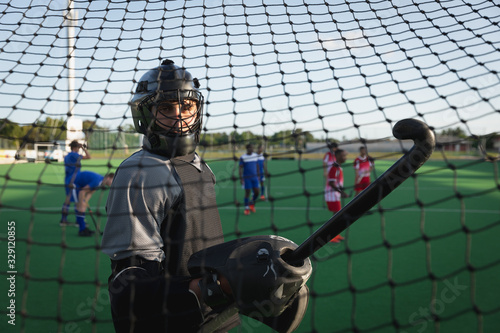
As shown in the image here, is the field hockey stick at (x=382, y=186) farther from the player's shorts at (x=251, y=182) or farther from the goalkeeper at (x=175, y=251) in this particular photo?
the player's shorts at (x=251, y=182)

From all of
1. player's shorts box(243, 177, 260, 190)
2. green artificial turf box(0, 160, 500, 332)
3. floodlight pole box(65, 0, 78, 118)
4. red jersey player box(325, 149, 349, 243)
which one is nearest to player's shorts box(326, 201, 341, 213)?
red jersey player box(325, 149, 349, 243)

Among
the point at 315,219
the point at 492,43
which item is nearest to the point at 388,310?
the point at 492,43

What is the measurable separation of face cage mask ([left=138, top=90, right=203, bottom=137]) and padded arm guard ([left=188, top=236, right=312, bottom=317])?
0.69m

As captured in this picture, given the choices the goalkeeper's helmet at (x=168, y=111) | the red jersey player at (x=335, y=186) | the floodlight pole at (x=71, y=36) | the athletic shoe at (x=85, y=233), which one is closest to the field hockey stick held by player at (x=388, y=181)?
the goalkeeper's helmet at (x=168, y=111)

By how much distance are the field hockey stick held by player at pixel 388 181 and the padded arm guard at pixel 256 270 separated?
0.10 metres

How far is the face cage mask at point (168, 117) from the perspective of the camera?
6.66 ft

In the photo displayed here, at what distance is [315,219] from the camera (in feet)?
28.7

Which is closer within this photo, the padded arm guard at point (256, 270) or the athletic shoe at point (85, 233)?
the padded arm guard at point (256, 270)

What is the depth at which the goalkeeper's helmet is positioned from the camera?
6.61 feet

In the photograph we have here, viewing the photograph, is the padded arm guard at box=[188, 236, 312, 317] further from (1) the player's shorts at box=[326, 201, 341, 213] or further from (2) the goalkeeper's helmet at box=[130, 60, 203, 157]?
(1) the player's shorts at box=[326, 201, 341, 213]

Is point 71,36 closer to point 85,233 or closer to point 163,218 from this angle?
point 163,218

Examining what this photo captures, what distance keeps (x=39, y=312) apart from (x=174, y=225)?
3026 millimetres

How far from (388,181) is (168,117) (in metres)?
1.13

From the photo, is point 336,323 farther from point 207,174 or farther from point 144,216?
point 144,216
